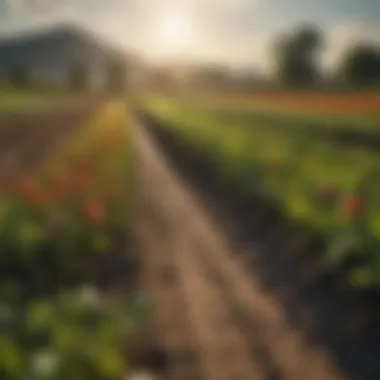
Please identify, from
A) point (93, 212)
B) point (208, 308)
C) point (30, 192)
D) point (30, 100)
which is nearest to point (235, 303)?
point (208, 308)

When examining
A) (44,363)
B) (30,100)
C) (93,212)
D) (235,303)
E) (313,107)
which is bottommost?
(235,303)

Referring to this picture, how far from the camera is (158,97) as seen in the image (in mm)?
1934

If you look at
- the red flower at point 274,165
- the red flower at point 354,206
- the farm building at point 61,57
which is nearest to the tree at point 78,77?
the farm building at point 61,57

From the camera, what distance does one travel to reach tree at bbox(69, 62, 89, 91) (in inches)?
70.9

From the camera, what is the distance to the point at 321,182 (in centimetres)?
244

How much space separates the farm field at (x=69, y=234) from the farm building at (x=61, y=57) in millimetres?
114

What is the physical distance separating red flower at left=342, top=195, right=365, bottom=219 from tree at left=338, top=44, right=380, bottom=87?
32 cm

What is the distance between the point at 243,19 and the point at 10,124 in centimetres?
64

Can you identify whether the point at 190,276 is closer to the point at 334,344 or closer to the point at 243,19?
the point at 334,344

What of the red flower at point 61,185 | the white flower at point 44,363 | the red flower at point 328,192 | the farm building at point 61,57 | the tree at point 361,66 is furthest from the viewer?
the red flower at point 328,192

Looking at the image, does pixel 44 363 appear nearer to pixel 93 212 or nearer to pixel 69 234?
pixel 93 212

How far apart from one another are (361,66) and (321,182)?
1.57 feet

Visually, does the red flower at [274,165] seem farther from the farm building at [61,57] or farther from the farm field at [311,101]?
the farm building at [61,57]

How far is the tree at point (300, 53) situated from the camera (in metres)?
1.96
